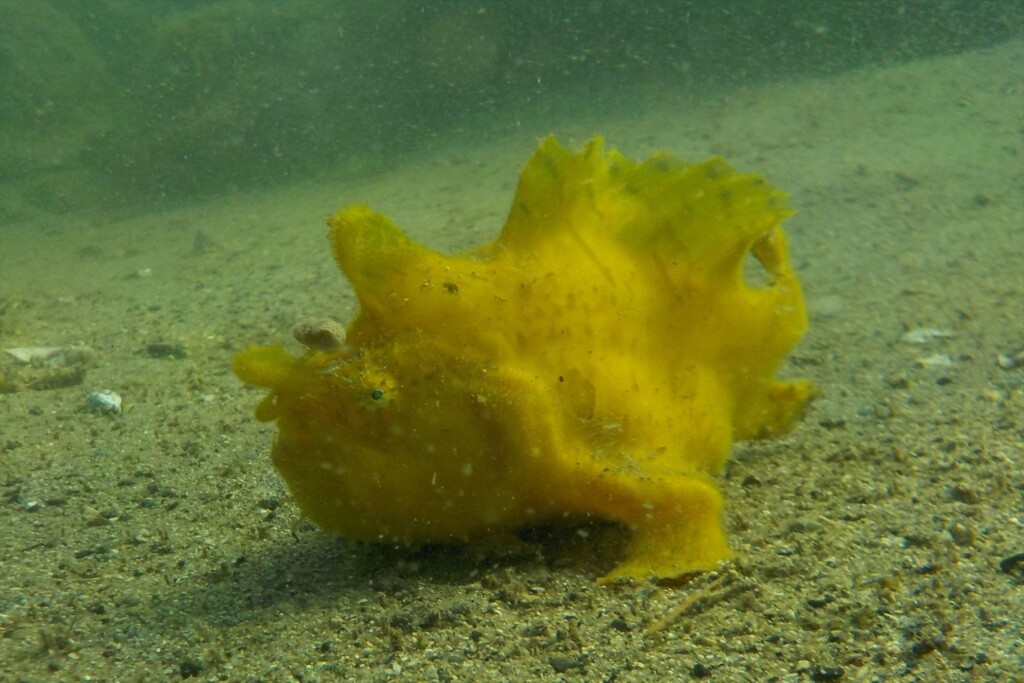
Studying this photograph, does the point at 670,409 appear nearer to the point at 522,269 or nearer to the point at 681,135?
the point at 522,269

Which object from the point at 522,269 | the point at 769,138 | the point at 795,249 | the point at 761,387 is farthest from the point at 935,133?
the point at 522,269

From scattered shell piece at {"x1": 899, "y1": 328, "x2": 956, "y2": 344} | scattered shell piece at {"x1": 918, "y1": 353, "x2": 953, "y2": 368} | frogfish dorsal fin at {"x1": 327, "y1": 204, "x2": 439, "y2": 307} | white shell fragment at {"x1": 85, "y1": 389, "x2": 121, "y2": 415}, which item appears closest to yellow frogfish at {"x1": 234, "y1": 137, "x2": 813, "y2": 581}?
frogfish dorsal fin at {"x1": 327, "y1": 204, "x2": 439, "y2": 307}

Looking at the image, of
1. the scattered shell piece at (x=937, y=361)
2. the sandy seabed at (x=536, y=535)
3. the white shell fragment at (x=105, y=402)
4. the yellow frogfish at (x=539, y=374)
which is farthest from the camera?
the scattered shell piece at (x=937, y=361)

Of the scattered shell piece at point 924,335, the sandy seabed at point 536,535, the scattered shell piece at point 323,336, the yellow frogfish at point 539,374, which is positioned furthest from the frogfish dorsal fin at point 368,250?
the scattered shell piece at point 924,335

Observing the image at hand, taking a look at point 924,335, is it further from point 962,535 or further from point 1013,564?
point 1013,564

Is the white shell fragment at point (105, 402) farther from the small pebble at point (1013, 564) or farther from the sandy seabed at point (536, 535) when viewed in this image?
the small pebble at point (1013, 564)

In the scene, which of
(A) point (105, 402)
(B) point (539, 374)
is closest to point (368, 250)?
(B) point (539, 374)
